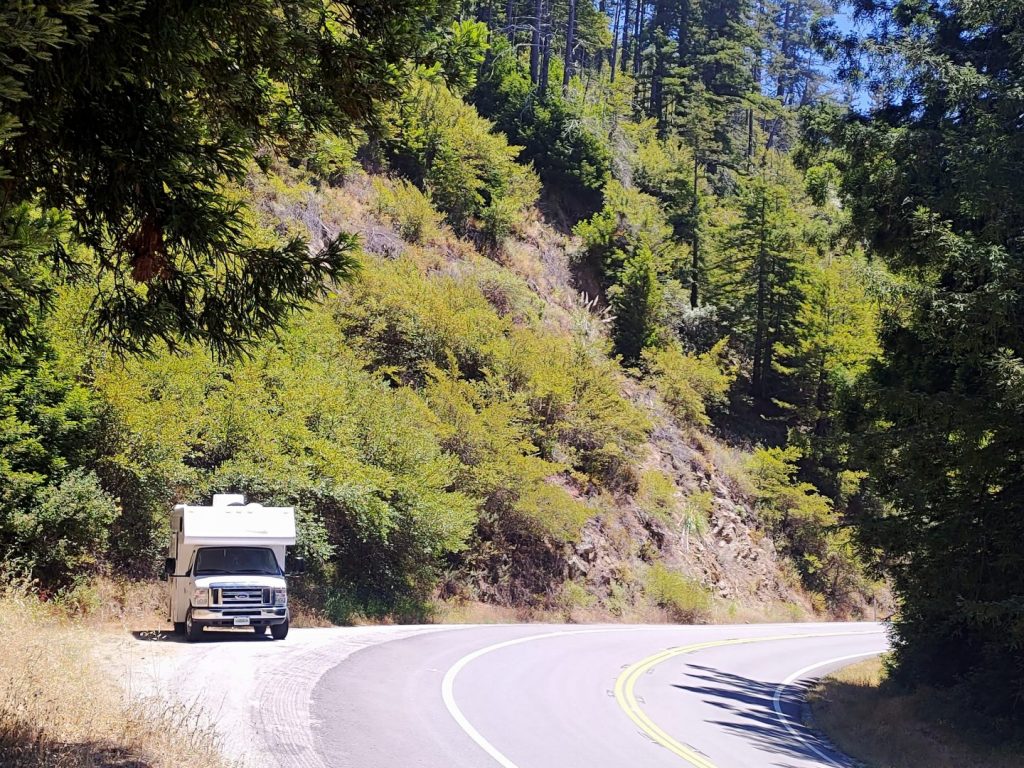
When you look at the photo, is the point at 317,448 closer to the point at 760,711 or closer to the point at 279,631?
the point at 279,631

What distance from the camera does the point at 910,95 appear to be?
17594 millimetres

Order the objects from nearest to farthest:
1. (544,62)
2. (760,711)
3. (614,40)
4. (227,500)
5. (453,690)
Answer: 1. (453,690)
2. (760,711)
3. (227,500)
4. (544,62)
5. (614,40)

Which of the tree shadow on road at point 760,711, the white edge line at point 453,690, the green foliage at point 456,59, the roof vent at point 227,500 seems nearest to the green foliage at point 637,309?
the white edge line at point 453,690

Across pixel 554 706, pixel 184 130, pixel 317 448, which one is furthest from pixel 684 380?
pixel 184 130

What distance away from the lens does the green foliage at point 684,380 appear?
42344mm

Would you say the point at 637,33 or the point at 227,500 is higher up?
the point at 637,33

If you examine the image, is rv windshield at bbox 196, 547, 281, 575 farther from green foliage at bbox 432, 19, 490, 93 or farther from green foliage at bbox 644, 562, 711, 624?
green foliage at bbox 644, 562, 711, 624

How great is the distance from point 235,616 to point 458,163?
31285 mm

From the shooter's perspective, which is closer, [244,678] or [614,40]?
[244,678]

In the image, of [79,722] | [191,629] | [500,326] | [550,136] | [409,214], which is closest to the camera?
[79,722]

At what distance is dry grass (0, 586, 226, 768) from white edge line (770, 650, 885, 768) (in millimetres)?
8489

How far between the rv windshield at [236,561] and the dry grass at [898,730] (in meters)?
10.2

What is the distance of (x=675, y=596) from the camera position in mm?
32875

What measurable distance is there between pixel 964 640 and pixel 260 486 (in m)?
14.5
